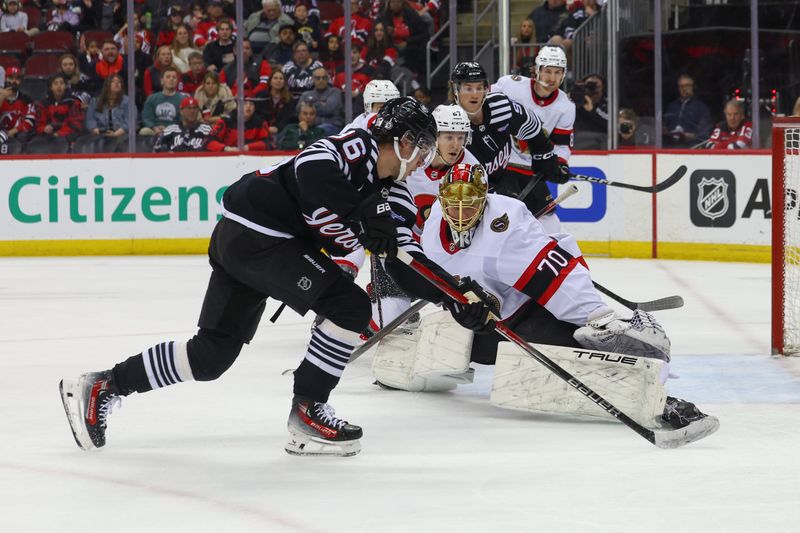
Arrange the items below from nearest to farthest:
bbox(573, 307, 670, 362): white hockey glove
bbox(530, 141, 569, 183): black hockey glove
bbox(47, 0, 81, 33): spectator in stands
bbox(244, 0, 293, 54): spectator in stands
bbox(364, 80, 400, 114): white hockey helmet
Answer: bbox(573, 307, 670, 362): white hockey glove < bbox(364, 80, 400, 114): white hockey helmet < bbox(530, 141, 569, 183): black hockey glove < bbox(244, 0, 293, 54): spectator in stands < bbox(47, 0, 81, 33): spectator in stands

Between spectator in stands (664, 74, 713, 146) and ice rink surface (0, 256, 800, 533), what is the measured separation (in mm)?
3430

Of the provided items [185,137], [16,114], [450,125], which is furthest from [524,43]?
[450,125]

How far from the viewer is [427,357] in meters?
4.13

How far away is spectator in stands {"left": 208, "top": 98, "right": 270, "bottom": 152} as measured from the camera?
30.0 ft

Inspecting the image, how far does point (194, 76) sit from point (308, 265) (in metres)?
6.07

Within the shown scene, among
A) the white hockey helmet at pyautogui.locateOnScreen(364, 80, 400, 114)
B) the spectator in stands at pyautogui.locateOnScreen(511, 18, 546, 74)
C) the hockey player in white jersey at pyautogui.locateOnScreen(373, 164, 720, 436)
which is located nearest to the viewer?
the hockey player in white jersey at pyautogui.locateOnScreen(373, 164, 720, 436)

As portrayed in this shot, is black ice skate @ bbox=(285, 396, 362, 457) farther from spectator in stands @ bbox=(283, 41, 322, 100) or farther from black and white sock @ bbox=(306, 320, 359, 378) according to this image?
spectator in stands @ bbox=(283, 41, 322, 100)

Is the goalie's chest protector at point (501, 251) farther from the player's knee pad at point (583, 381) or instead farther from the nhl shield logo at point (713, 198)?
the nhl shield logo at point (713, 198)

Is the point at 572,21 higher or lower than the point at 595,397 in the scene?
higher

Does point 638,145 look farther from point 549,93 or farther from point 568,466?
point 568,466

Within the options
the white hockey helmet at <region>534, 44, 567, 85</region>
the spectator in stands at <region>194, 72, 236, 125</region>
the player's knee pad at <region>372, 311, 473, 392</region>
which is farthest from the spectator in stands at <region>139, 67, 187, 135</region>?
the player's knee pad at <region>372, 311, 473, 392</region>

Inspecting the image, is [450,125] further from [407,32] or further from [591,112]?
[407,32]

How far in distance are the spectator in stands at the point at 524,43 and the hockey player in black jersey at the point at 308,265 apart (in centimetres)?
573

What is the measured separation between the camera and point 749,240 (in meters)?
8.41
